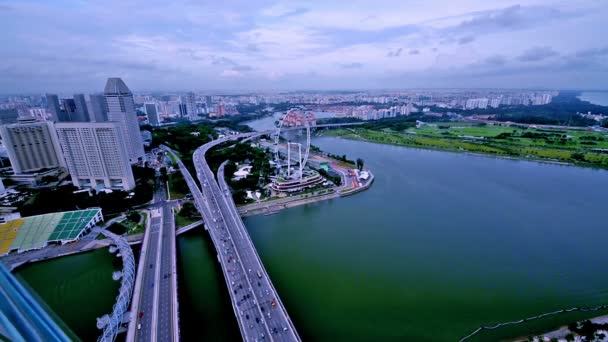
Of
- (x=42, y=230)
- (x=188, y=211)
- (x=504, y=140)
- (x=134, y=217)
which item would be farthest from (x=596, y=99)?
(x=42, y=230)

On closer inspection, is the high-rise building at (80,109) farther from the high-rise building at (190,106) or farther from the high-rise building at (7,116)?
the high-rise building at (190,106)

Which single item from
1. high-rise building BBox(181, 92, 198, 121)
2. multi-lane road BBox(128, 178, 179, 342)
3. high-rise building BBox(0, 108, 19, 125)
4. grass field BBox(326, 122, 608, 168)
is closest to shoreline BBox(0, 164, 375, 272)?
multi-lane road BBox(128, 178, 179, 342)

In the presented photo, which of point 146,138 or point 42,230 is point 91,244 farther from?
point 146,138

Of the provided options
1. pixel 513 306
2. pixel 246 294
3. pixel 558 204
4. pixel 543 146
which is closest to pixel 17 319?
pixel 246 294

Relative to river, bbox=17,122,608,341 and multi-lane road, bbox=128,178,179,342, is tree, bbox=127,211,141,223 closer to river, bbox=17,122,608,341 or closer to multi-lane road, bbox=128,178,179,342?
multi-lane road, bbox=128,178,179,342

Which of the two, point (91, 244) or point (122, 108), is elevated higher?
point (122, 108)

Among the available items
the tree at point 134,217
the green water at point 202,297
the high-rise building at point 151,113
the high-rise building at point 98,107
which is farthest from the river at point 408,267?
the high-rise building at point 151,113
